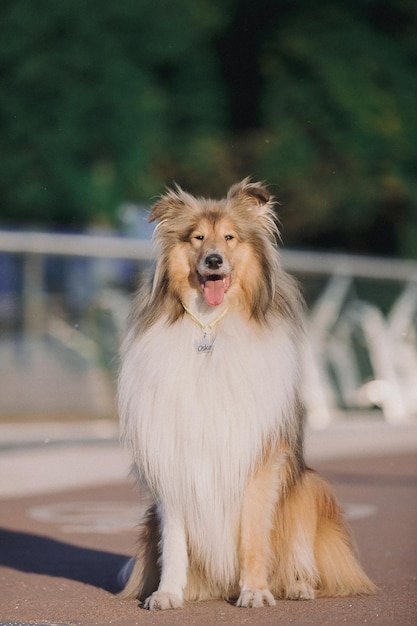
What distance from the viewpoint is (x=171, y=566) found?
22.6 feet

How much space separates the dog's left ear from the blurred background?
8.77 meters

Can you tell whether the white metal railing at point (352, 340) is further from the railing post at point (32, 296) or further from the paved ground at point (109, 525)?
the railing post at point (32, 296)

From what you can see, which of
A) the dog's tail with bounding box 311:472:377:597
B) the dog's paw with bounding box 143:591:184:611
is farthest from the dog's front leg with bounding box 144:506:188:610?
the dog's tail with bounding box 311:472:377:597

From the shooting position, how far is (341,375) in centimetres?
1948

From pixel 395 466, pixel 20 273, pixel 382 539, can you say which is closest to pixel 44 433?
pixel 20 273

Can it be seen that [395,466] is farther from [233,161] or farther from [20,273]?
[233,161]

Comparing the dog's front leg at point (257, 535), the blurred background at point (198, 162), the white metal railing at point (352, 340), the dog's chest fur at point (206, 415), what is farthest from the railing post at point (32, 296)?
the dog's front leg at point (257, 535)

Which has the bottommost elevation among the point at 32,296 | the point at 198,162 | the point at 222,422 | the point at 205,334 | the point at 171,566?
the point at 171,566

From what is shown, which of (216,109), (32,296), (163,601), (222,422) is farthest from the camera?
(216,109)

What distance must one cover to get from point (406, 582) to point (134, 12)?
1895 centimetres

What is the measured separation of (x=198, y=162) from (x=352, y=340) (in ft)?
32.0

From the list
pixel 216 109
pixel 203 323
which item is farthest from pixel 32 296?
pixel 216 109

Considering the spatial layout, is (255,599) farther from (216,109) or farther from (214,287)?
(216,109)

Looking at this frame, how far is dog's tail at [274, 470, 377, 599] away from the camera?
705 centimetres
